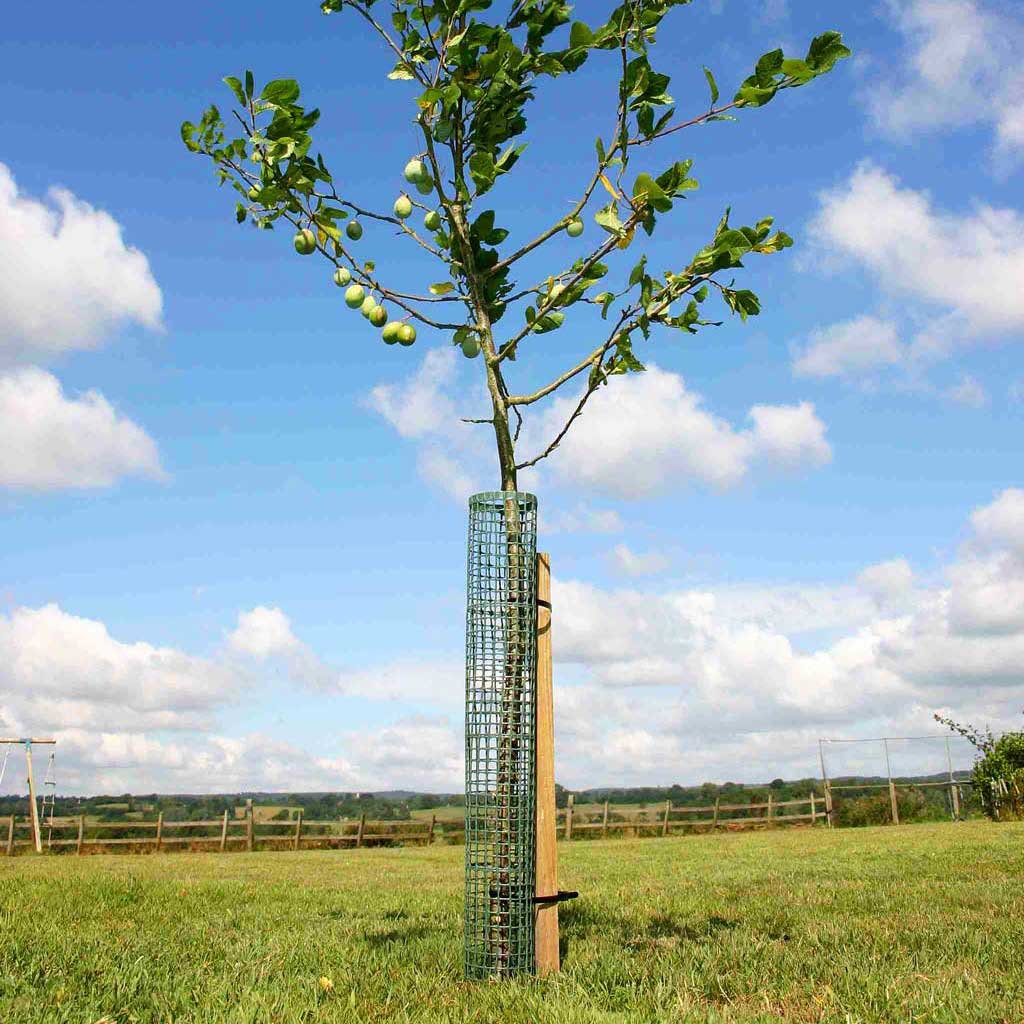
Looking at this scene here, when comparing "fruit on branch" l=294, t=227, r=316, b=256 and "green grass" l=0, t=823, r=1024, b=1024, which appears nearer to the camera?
"green grass" l=0, t=823, r=1024, b=1024

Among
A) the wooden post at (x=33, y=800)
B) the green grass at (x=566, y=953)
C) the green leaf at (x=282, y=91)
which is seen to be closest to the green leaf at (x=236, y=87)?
the green leaf at (x=282, y=91)

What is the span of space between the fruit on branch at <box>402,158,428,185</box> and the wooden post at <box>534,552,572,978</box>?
213cm

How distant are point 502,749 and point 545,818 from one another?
0.41m

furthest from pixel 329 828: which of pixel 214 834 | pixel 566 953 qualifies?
pixel 566 953

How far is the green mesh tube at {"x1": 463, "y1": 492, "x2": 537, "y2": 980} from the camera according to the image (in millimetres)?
4379

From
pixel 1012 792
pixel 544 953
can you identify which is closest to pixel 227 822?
pixel 1012 792

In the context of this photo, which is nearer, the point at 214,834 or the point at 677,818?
the point at 214,834

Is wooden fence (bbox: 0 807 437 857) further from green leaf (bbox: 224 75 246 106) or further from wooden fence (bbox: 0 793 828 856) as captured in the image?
green leaf (bbox: 224 75 246 106)

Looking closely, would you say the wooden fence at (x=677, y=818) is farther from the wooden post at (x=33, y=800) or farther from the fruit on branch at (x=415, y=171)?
the fruit on branch at (x=415, y=171)

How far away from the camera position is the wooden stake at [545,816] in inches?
174

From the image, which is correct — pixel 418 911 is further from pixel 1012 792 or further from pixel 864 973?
pixel 1012 792

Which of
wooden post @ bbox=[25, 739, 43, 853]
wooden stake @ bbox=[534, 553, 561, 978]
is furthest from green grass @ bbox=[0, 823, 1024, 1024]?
wooden post @ bbox=[25, 739, 43, 853]

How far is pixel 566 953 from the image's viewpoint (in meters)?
4.88

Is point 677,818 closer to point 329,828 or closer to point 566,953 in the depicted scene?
point 329,828
